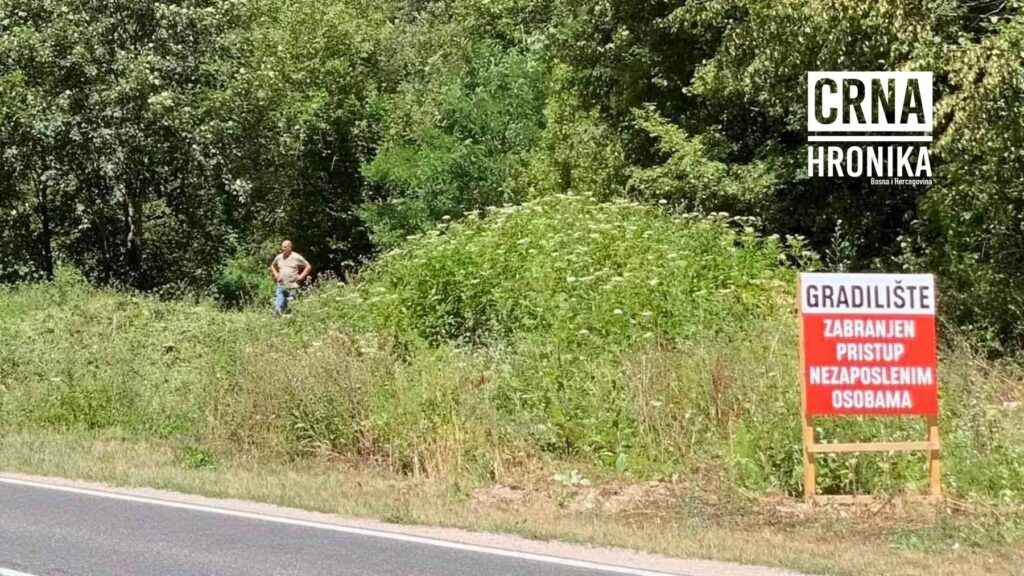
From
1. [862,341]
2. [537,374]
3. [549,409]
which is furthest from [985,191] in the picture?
[549,409]

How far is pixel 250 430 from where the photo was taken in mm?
13289

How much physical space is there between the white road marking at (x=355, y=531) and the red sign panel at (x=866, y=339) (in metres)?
3.02

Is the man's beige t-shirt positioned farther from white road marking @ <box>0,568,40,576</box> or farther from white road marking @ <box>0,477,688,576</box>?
white road marking @ <box>0,568,40,576</box>

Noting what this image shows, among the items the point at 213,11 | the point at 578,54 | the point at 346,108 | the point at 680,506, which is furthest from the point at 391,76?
the point at 680,506

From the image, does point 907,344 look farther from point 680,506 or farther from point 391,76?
point 391,76

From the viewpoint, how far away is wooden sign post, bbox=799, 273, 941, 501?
9.46 metres

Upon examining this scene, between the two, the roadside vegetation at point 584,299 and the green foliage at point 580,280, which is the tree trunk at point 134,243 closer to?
the roadside vegetation at point 584,299

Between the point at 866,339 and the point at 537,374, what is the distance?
416 centimetres

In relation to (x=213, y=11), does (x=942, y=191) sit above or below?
below

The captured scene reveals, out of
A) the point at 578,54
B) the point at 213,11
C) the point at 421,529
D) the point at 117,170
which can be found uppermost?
the point at 213,11

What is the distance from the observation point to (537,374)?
493 inches

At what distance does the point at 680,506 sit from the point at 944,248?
8681 millimetres

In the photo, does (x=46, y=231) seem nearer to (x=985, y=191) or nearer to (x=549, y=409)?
(x=549, y=409)

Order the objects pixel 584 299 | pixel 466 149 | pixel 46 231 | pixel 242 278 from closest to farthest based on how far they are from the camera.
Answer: pixel 584 299 → pixel 46 231 → pixel 466 149 → pixel 242 278
